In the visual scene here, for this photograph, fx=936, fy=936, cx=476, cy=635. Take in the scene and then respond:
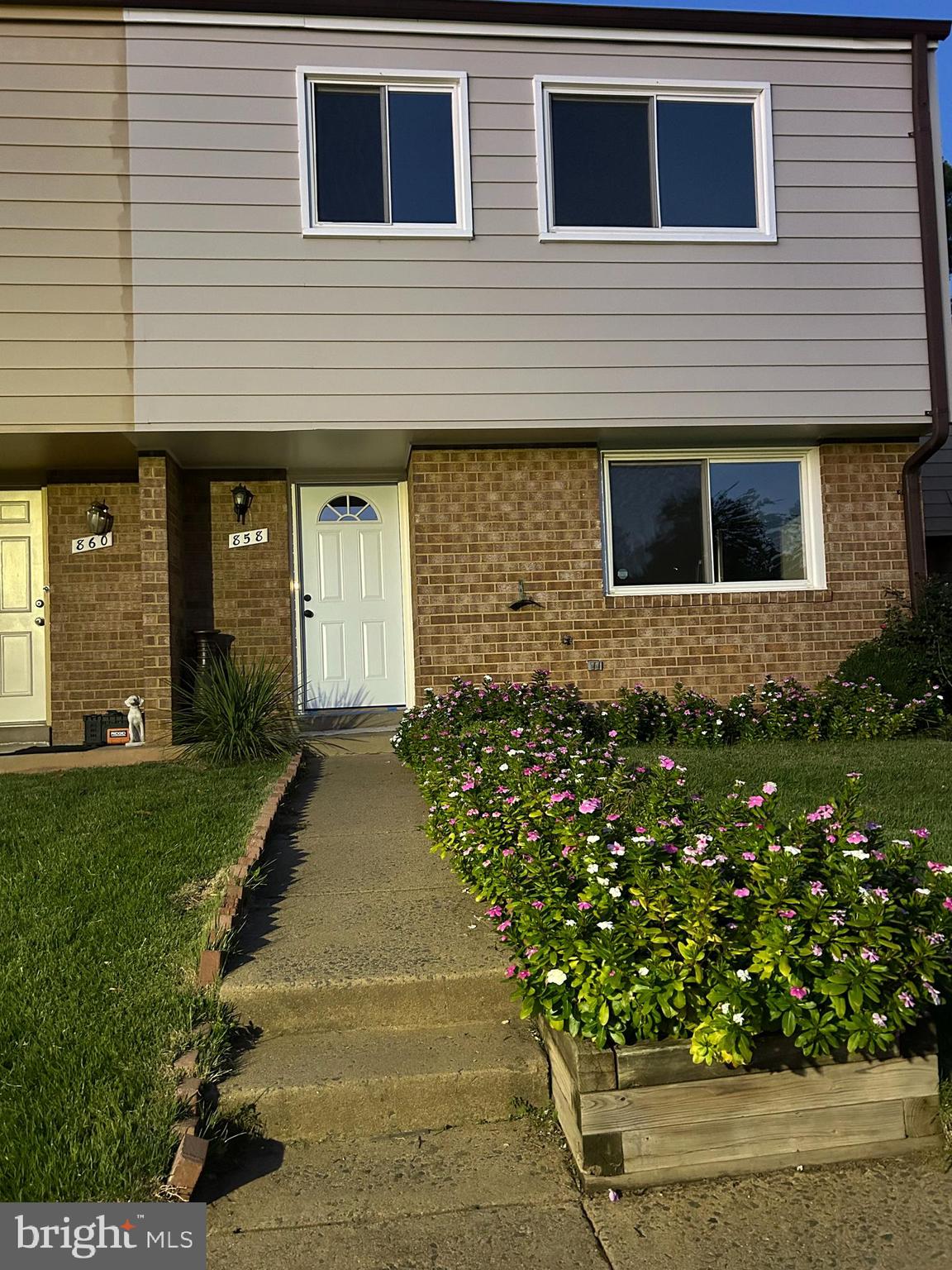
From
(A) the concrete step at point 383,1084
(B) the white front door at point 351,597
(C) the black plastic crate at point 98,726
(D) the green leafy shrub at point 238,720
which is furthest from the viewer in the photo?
(B) the white front door at point 351,597

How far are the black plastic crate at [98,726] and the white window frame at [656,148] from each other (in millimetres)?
5627

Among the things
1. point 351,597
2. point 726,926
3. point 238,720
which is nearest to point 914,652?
point 351,597

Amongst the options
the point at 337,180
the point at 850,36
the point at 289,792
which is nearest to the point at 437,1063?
the point at 289,792

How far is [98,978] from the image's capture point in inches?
120

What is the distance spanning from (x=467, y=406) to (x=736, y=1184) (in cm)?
630

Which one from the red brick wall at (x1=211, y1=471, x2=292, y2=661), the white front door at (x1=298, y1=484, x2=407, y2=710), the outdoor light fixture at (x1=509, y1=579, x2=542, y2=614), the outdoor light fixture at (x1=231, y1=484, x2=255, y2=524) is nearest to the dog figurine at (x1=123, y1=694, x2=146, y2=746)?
the red brick wall at (x1=211, y1=471, x2=292, y2=661)

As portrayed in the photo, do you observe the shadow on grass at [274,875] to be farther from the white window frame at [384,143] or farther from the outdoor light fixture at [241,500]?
the white window frame at [384,143]

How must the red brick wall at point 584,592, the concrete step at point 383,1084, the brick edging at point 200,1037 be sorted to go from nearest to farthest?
the brick edging at point 200,1037 < the concrete step at point 383,1084 < the red brick wall at point 584,592

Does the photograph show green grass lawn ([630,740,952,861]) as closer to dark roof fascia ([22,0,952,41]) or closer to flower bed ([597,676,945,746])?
flower bed ([597,676,945,746])

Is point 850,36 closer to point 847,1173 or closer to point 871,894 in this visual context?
point 871,894

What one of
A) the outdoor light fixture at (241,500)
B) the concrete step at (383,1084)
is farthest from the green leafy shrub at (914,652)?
the concrete step at (383,1084)

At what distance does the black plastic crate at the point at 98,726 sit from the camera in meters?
8.38

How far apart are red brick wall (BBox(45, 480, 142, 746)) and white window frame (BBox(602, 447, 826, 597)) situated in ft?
14.4

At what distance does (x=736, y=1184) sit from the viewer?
2338 mm
